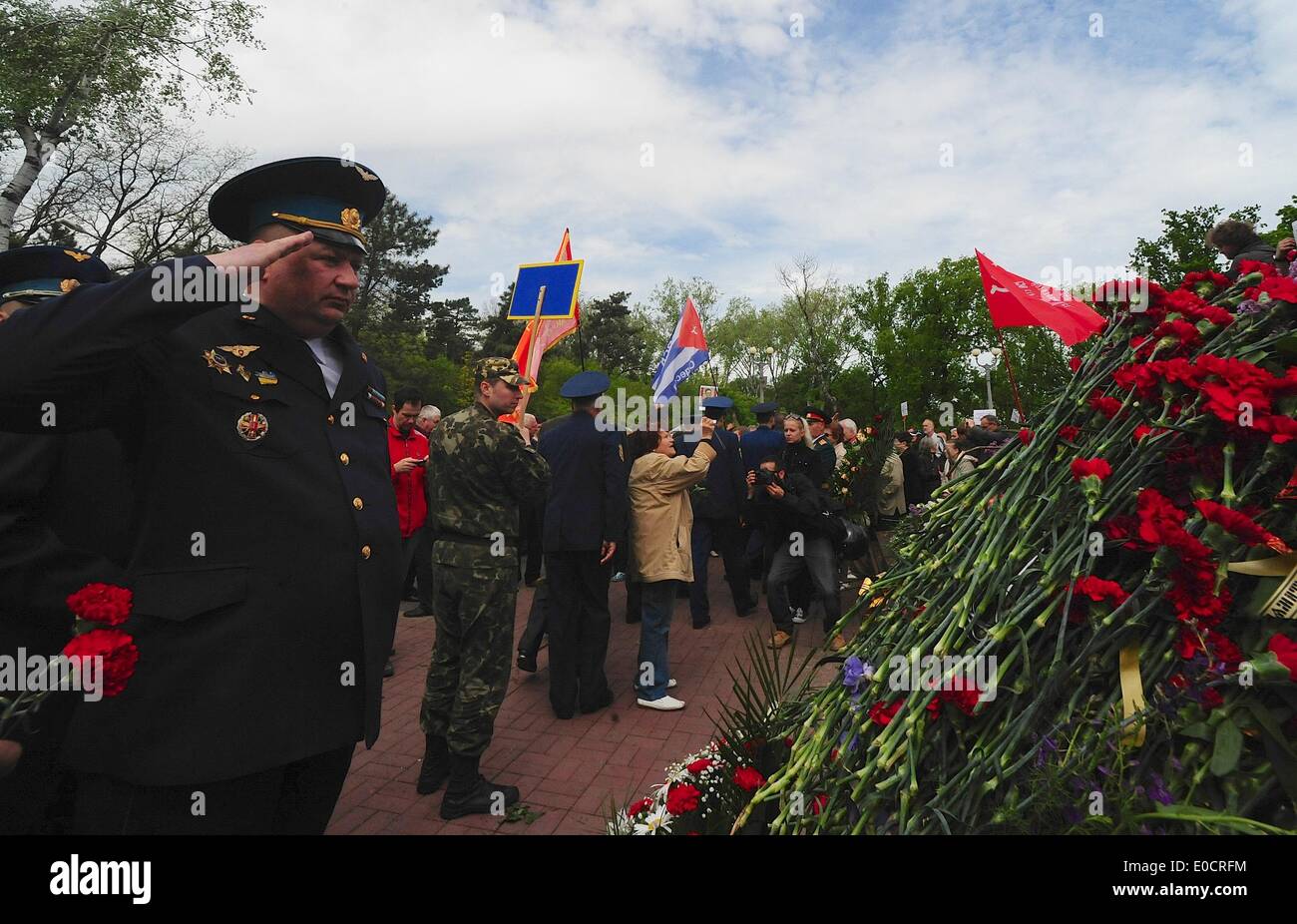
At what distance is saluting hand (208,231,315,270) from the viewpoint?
1.44 m

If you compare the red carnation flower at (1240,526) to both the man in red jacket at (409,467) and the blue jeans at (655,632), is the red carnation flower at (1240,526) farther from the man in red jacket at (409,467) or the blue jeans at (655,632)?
the man in red jacket at (409,467)

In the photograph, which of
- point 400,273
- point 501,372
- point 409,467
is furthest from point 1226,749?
point 400,273

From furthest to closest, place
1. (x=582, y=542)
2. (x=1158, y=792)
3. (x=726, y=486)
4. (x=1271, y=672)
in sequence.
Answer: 1. (x=726, y=486)
2. (x=582, y=542)
3. (x=1158, y=792)
4. (x=1271, y=672)

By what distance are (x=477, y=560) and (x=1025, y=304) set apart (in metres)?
4.85

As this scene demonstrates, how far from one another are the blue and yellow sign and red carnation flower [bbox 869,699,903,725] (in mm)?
5819

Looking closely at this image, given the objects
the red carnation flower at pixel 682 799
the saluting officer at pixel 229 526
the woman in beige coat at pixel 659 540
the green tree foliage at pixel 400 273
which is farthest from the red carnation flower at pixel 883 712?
the green tree foliage at pixel 400 273

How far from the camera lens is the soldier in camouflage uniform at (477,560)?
3.68 metres

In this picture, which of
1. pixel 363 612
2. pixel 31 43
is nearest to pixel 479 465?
pixel 363 612

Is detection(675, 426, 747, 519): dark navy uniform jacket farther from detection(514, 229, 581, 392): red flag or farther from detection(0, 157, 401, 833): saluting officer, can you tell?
detection(0, 157, 401, 833): saluting officer

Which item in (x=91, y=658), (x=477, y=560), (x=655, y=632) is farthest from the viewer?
(x=655, y=632)

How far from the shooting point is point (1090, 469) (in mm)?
1481

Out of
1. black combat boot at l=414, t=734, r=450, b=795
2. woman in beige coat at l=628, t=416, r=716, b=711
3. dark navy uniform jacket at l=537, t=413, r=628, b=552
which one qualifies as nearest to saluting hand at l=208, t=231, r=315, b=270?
black combat boot at l=414, t=734, r=450, b=795

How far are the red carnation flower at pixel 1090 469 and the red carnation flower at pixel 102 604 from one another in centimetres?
199

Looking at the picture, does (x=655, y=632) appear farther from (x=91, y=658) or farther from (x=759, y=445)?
(x=91, y=658)
